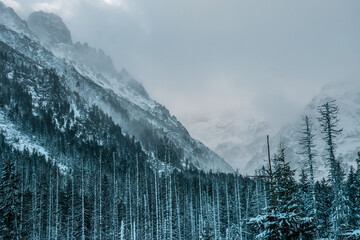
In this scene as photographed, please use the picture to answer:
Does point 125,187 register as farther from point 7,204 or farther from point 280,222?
point 280,222

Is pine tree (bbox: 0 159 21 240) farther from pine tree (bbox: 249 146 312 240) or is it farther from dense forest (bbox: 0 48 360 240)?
pine tree (bbox: 249 146 312 240)

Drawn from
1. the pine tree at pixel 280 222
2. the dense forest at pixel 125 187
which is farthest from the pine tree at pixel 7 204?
the pine tree at pixel 280 222

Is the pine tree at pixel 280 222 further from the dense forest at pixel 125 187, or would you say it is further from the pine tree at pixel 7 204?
the pine tree at pixel 7 204

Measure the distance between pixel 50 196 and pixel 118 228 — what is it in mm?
13764

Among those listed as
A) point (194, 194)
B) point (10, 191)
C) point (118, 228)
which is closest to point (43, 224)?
point (118, 228)

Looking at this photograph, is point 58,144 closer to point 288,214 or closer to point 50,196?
point 50,196

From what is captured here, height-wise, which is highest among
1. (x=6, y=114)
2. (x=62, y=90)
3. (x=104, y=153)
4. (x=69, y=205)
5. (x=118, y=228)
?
(x=62, y=90)

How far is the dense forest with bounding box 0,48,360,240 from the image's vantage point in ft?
86.7

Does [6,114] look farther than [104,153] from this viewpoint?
No

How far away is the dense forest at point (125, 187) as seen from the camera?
86.7 feet

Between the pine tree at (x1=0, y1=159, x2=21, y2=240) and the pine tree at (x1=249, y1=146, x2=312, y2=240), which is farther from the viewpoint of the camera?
the pine tree at (x1=0, y1=159, x2=21, y2=240)

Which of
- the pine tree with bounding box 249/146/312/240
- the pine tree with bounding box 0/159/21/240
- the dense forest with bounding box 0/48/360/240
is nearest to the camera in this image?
the pine tree with bounding box 249/146/312/240

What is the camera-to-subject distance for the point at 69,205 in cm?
5309

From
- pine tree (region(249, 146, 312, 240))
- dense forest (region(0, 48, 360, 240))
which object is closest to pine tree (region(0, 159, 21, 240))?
dense forest (region(0, 48, 360, 240))
